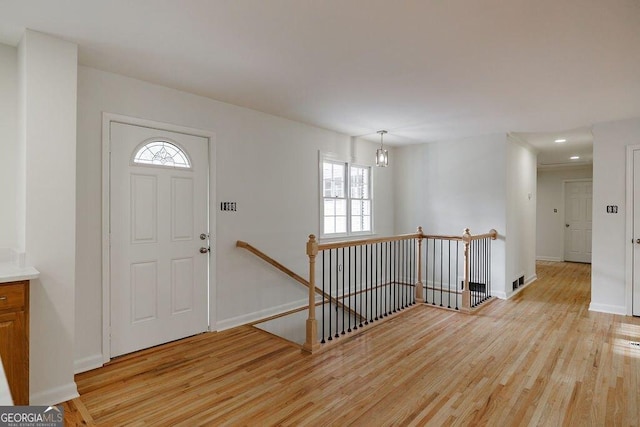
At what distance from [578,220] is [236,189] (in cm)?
899

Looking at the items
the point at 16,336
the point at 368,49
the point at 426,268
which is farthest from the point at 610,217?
the point at 16,336

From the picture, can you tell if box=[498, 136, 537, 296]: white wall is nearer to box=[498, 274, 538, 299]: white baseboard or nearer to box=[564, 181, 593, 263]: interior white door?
box=[498, 274, 538, 299]: white baseboard

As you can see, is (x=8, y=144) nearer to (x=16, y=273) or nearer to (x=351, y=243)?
(x=16, y=273)

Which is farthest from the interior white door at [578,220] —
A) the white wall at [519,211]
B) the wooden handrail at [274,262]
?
the wooden handrail at [274,262]

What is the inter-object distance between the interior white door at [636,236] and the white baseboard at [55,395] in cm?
610

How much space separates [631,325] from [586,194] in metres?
5.81

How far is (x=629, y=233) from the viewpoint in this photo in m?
4.38

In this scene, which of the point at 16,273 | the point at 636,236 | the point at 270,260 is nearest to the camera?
the point at 16,273

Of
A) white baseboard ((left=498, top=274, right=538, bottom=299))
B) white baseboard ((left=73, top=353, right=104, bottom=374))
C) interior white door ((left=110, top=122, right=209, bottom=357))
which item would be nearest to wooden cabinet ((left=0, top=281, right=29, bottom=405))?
white baseboard ((left=73, top=353, right=104, bottom=374))

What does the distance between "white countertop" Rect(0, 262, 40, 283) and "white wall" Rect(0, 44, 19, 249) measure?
345 mm

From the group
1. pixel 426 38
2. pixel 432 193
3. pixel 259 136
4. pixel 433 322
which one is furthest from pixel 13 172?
pixel 432 193

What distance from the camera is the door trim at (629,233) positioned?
437 centimetres

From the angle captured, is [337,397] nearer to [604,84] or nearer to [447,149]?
[604,84]

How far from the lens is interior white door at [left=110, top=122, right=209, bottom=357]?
3.12m
